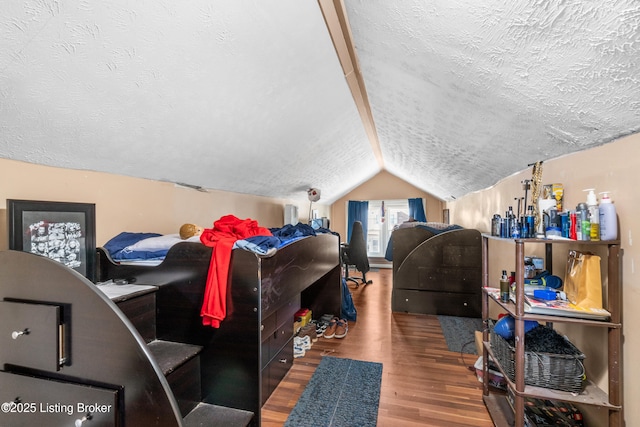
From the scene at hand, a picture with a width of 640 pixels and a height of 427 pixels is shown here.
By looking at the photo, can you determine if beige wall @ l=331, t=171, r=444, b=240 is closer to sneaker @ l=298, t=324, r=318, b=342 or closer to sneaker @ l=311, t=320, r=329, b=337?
sneaker @ l=311, t=320, r=329, b=337

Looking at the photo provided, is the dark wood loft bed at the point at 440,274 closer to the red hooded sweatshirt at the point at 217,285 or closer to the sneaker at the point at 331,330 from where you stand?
the sneaker at the point at 331,330

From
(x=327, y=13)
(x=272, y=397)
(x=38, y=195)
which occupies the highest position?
(x=327, y=13)

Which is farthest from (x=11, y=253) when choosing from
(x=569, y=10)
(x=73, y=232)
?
(x=569, y=10)

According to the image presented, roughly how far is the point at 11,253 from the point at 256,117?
4.58ft

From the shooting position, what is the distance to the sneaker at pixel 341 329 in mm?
2926

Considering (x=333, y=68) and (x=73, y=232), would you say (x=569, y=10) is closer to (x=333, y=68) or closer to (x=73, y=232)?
(x=333, y=68)

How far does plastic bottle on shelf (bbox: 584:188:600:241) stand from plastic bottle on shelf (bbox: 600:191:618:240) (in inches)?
0.8

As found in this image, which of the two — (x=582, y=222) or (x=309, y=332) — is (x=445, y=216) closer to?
(x=309, y=332)

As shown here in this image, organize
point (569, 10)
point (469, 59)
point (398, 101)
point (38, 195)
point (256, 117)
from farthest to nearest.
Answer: point (398, 101)
point (256, 117)
point (38, 195)
point (469, 59)
point (569, 10)

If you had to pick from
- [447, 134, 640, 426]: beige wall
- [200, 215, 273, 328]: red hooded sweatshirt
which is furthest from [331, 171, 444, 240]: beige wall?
[200, 215, 273, 328]: red hooded sweatshirt

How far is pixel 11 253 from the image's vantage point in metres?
0.93

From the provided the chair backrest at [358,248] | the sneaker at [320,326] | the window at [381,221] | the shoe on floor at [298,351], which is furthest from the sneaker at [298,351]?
the window at [381,221]

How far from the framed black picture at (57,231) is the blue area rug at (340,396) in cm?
148

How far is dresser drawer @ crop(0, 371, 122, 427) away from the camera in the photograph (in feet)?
2.76
